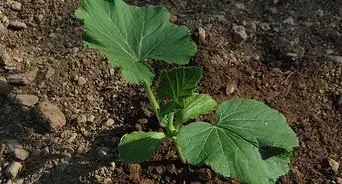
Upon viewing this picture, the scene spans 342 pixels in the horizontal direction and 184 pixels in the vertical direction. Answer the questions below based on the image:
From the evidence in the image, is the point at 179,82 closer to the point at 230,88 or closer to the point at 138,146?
the point at 138,146

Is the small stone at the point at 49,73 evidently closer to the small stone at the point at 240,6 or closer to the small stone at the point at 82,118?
the small stone at the point at 82,118

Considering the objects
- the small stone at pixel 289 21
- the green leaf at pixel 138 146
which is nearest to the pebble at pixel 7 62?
the green leaf at pixel 138 146

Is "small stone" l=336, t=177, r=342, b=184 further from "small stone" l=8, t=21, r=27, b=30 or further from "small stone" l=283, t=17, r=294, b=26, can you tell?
"small stone" l=8, t=21, r=27, b=30

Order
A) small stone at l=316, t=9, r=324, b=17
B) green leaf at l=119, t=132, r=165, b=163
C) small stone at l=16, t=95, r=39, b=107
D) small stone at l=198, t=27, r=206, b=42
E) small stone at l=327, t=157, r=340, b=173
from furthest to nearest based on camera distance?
small stone at l=316, t=9, r=324, b=17
small stone at l=198, t=27, r=206, b=42
small stone at l=16, t=95, r=39, b=107
small stone at l=327, t=157, r=340, b=173
green leaf at l=119, t=132, r=165, b=163

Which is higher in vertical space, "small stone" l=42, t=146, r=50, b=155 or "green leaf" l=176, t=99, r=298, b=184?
"green leaf" l=176, t=99, r=298, b=184

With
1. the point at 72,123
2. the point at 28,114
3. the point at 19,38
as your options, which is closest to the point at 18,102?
the point at 28,114

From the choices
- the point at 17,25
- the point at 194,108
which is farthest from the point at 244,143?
the point at 17,25

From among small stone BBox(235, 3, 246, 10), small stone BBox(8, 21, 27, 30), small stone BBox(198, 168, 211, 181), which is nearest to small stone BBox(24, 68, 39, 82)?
small stone BBox(8, 21, 27, 30)
